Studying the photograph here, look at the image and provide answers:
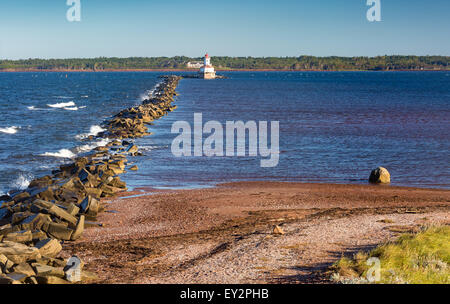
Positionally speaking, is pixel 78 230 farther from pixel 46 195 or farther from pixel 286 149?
pixel 286 149

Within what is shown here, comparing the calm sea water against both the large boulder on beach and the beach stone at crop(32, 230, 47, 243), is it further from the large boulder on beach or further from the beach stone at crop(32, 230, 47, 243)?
the beach stone at crop(32, 230, 47, 243)

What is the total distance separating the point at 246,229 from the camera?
15.0 m

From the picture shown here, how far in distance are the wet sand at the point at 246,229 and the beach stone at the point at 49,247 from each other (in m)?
0.29

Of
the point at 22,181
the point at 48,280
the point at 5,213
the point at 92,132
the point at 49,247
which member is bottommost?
the point at 22,181

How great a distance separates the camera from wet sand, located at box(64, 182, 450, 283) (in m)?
11.3

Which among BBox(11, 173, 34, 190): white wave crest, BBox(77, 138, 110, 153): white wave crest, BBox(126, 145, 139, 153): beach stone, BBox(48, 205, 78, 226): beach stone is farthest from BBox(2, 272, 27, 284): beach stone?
BBox(77, 138, 110, 153): white wave crest

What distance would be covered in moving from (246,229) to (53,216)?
563 centimetres

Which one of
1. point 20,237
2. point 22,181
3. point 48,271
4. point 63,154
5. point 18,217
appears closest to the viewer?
point 48,271

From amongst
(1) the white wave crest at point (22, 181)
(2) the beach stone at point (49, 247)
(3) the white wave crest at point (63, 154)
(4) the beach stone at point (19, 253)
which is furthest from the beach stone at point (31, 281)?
(3) the white wave crest at point (63, 154)

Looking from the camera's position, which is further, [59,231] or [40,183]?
[40,183]

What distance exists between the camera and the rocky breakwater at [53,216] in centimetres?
1059

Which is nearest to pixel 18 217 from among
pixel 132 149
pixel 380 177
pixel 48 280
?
pixel 48 280
